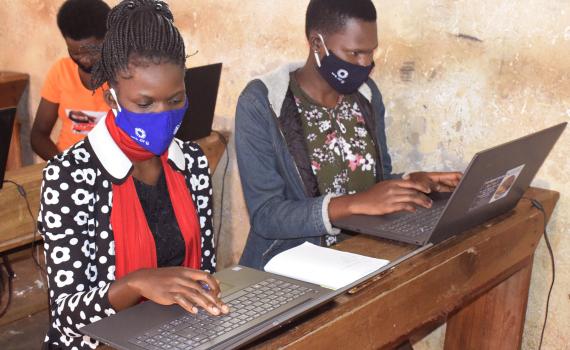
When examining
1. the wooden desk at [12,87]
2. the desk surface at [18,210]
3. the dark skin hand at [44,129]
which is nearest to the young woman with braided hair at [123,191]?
the desk surface at [18,210]

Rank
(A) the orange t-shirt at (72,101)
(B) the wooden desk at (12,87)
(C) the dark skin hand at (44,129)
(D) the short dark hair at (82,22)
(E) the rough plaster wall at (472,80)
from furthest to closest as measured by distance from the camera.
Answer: (B) the wooden desk at (12,87), (C) the dark skin hand at (44,129), (A) the orange t-shirt at (72,101), (D) the short dark hair at (82,22), (E) the rough plaster wall at (472,80)

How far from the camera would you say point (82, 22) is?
2.82 m

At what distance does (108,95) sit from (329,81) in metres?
0.71

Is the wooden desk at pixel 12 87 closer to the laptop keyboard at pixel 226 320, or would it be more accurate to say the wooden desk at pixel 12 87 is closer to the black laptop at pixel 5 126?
the black laptop at pixel 5 126

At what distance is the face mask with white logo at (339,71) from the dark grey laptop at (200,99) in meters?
0.62

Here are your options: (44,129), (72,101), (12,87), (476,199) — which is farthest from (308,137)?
(12,87)

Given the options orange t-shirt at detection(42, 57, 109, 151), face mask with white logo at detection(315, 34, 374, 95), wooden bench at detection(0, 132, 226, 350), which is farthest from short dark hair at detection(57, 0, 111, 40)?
face mask with white logo at detection(315, 34, 374, 95)

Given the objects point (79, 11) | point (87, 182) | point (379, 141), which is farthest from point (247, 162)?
point (79, 11)

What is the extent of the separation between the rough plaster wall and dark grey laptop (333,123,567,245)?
34 cm

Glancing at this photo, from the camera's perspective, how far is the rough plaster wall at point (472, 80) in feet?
7.56

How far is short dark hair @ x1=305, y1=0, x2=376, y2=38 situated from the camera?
6.95 ft

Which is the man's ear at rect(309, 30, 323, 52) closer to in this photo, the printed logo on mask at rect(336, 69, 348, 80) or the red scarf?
the printed logo on mask at rect(336, 69, 348, 80)

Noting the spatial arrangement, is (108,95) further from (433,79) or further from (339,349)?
(433,79)

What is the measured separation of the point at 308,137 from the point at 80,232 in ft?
2.66
